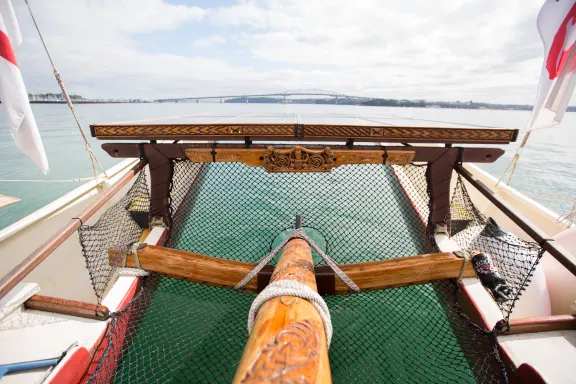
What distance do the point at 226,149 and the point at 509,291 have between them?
11.8 ft

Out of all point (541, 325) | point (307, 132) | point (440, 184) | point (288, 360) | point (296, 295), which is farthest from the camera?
point (440, 184)

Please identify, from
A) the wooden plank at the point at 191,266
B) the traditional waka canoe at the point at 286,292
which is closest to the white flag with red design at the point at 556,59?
the traditional waka canoe at the point at 286,292

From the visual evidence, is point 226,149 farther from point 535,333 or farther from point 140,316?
point 535,333

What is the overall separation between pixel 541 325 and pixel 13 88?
18.1ft

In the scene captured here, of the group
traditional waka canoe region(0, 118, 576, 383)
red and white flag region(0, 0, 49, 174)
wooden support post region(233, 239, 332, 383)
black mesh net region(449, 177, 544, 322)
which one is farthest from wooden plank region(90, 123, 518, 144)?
wooden support post region(233, 239, 332, 383)

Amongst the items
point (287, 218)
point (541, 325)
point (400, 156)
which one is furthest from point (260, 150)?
point (287, 218)

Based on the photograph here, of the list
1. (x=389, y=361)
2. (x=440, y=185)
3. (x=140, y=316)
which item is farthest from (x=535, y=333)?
(x=140, y=316)

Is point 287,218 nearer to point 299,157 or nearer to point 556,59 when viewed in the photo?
point 299,157

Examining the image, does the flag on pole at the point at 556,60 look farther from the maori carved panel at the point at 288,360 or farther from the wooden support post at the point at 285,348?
the maori carved panel at the point at 288,360

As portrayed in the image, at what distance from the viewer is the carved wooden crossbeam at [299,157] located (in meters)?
2.84

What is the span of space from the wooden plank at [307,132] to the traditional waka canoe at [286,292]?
2cm

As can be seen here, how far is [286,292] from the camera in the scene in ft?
4.21

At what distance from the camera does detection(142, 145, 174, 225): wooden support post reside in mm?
3174

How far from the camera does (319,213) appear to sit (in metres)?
6.34
